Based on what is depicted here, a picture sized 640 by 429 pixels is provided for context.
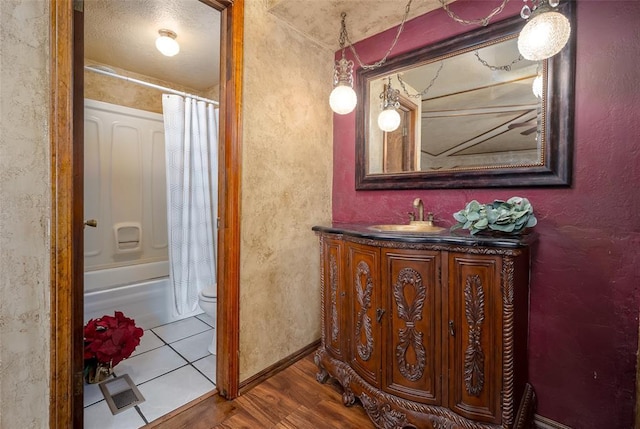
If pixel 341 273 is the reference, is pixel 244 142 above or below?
above

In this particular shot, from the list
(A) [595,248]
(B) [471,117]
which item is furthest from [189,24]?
(A) [595,248]

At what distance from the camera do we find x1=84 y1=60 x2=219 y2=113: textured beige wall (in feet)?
8.58

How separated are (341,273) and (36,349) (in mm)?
1232

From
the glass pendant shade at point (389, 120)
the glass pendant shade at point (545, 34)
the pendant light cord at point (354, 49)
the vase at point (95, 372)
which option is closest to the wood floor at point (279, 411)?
the vase at point (95, 372)

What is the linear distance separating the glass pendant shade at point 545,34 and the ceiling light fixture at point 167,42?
2.27m

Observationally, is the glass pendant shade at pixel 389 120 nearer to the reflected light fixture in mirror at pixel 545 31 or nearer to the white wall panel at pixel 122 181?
the reflected light fixture in mirror at pixel 545 31

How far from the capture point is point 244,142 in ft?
5.21

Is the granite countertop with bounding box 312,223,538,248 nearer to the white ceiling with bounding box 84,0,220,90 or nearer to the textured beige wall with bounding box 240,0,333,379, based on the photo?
the textured beige wall with bounding box 240,0,333,379

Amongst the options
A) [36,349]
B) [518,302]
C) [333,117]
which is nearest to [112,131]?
[333,117]

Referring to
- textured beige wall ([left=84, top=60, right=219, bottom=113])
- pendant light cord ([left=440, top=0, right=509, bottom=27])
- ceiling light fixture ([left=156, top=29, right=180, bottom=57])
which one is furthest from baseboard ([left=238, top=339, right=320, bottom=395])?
textured beige wall ([left=84, top=60, right=219, bottom=113])

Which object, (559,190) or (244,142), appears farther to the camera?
(244,142)

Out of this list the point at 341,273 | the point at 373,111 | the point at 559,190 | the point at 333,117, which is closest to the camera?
the point at 559,190

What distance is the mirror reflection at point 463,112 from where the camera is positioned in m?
1.36

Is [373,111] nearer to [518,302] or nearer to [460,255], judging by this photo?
[460,255]
